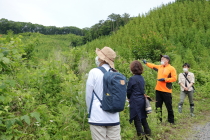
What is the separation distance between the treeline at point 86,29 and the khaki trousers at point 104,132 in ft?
178

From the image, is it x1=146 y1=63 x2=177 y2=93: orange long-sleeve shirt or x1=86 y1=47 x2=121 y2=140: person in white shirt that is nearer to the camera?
x1=86 y1=47 x2=121 y2=140: person in white shirt

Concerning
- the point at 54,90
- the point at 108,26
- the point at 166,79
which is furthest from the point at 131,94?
the point at 108,26

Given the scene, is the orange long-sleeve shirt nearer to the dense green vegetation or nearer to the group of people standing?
the group of people standing

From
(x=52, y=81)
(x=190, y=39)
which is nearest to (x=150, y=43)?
(x=52, y=81)

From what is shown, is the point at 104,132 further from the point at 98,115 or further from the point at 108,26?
the point at 108,26

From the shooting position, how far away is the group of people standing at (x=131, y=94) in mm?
2500

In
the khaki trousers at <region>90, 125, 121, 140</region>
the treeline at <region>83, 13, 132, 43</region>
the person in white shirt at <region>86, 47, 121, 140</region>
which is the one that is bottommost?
the khaki trousers at <region>90, 125, 121, 140</region>

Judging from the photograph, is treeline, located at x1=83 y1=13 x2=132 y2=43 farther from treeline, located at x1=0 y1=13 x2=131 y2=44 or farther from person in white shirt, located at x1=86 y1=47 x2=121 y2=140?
person in white shirt, located at x1=86 y1=47 x2=121 y2=140

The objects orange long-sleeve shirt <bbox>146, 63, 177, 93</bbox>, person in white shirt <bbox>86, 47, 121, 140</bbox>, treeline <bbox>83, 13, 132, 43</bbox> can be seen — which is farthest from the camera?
treeline <bbox>83, 13, 132, 43</bbox>

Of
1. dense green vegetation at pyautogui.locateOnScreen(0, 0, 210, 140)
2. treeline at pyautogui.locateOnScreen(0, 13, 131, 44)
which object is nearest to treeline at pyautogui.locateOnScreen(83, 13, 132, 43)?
treeline at pyautogui.locateOnScreen(0, 13, 131, 44)

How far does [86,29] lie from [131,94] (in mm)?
120527

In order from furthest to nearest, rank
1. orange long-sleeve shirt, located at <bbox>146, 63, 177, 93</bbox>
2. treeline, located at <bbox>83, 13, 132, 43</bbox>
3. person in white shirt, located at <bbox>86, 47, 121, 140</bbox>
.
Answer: treeline, located at <bbox>83, 13, 132, 43</bbox>, orange long-sleeve shirt, located at <bbox>146, 63, 177, 93</bbox>, person in white shirt, located at <bbox>86, 47, 121, 140</bbox>

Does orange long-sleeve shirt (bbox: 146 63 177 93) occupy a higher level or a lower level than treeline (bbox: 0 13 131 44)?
lower

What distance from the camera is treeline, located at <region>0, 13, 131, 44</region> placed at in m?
64.4
